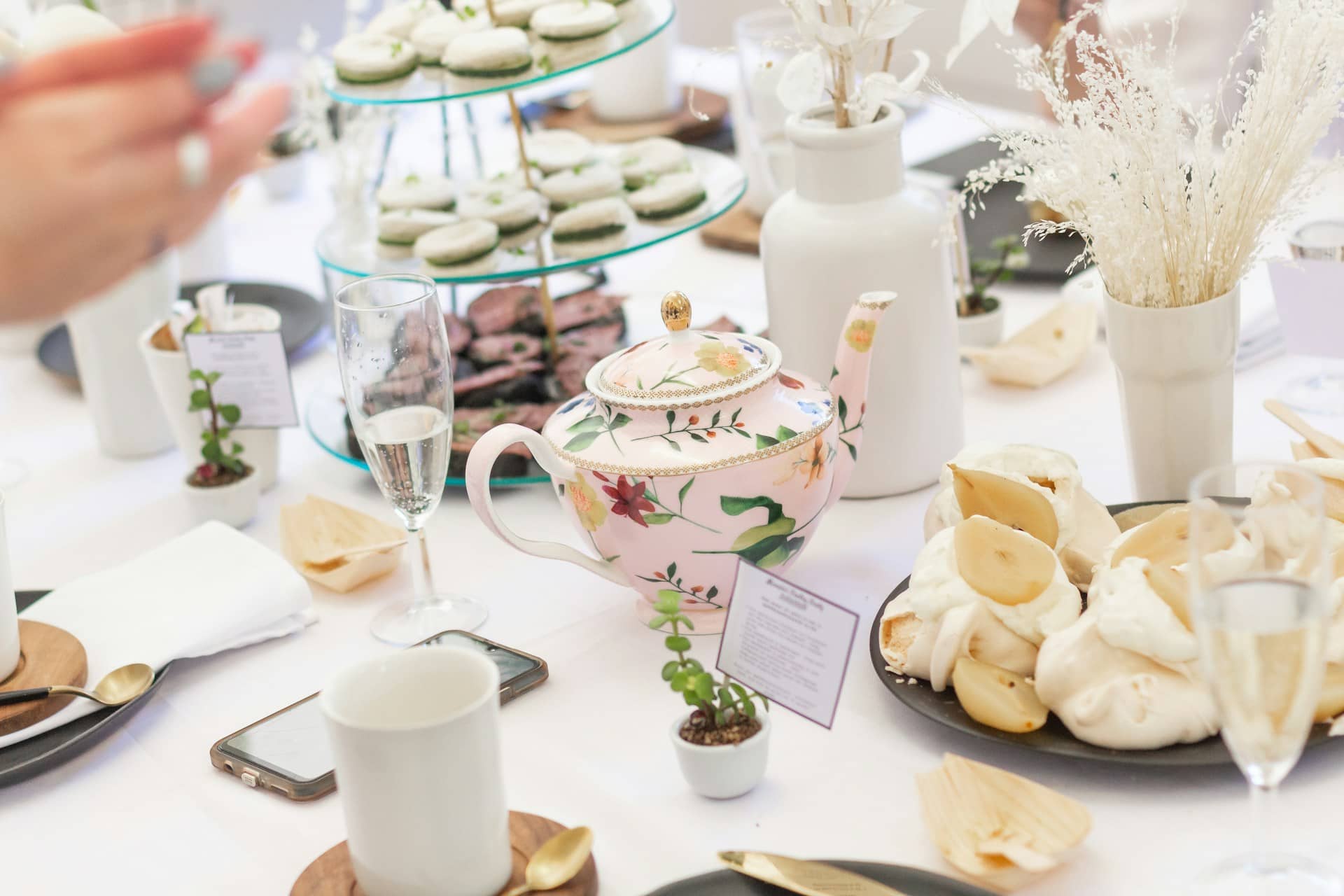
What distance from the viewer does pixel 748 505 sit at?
103 centimetres

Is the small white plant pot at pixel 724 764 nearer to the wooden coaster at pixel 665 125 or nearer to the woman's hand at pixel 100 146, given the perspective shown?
the woman's hand at pixel 100 146

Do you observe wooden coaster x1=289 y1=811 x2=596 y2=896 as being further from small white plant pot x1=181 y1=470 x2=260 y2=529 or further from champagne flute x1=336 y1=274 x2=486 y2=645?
small white plant pot x1=181 y1=470 x2=260 y2=529

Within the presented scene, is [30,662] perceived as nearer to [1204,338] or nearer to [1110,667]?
[1110,667]

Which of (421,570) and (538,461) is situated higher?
(538,461)

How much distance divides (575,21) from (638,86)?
865mm

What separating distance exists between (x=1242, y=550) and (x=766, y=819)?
1.17ft

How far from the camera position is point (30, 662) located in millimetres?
1052

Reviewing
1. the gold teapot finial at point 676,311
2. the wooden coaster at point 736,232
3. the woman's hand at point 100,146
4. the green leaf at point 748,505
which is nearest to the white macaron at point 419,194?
the wooden coaster at point 736,232

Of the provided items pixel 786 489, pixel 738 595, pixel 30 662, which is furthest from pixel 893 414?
pixel 30 662

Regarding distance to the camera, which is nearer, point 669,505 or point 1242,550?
point 1242,550

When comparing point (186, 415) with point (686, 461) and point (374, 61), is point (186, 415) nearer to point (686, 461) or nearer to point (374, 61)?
point (374, 61)

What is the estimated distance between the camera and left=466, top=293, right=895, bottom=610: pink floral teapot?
1.02 metres

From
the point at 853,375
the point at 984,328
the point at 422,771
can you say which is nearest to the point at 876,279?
the point at 853,375

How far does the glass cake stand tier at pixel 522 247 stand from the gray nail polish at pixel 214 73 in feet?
2.90
